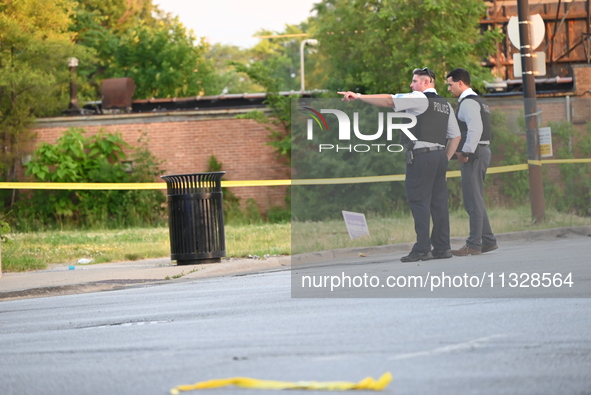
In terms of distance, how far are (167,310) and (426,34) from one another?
19878 mm

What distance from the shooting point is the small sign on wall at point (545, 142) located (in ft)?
61.4

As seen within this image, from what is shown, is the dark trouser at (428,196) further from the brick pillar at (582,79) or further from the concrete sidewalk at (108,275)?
the brick pillar at (582,79)

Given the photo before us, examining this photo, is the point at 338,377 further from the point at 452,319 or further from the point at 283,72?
the point at 283,72

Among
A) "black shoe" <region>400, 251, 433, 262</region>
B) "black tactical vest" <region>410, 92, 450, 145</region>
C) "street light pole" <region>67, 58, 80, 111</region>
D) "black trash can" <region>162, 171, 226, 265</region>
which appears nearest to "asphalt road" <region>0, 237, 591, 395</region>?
"black shoe" <region>400, 251, 433, 262</region>

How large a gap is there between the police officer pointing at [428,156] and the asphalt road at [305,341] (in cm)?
A: 176

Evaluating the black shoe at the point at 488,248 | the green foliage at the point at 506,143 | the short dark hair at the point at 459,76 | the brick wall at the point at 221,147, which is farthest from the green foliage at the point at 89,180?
the short dark hair at the point at 459,76

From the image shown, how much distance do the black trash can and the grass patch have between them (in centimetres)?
129

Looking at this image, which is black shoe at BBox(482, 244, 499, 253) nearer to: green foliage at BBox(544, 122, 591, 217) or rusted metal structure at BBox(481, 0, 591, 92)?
green foliage at BBox(544, 122, 591, 217)

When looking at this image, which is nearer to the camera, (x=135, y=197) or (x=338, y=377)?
(x=338, y=377)

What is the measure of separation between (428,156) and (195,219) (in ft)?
12.9

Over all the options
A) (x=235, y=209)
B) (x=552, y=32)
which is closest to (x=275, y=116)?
(x=235, y=209)

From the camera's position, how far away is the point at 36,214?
28.3 metres

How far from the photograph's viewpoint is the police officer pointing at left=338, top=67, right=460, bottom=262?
11.8 m

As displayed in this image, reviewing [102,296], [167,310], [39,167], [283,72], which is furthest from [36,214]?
[283,72]
